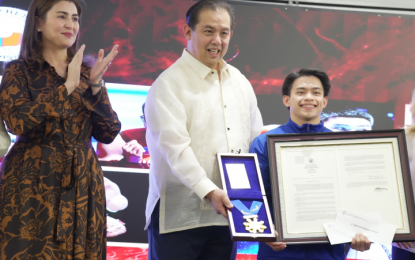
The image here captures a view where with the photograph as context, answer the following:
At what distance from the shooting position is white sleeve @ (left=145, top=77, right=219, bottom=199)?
191cm

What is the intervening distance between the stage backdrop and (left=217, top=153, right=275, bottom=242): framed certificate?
1596 mm

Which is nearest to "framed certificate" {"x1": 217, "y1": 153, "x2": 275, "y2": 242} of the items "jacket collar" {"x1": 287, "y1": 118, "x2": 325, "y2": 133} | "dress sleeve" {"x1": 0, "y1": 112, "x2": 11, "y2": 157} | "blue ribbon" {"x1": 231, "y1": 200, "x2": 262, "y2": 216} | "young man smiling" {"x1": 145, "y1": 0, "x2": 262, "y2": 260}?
"blue ribbon" {"x1": 231, "y1": 200, "x2": 262, "y2": 216}

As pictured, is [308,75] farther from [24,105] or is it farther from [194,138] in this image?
[24,105]

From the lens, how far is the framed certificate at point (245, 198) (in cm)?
173

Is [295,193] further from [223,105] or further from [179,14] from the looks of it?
[179,14]

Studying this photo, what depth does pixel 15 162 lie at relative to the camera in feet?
5.84

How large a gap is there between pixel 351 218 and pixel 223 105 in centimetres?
78

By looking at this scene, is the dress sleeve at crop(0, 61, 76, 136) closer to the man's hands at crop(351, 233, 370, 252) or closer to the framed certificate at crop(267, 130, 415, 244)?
the framed certificate at crop(267, 130, 415, 244)

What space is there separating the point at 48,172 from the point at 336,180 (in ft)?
4.11

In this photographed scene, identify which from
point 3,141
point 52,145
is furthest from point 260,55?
point 3,141

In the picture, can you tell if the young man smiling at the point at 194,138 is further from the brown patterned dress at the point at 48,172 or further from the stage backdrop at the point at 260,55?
the stage backdrop at the point at 260,55

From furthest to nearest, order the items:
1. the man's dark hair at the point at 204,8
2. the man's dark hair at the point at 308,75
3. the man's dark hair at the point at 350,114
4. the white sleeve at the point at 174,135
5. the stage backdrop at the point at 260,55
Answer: the man's dark hair at the point at 350,114 → the stage backdrop at the point at 260,55 → the man's dark hair at the point at 308,75 → the man's dark hair at the point at 204,8 → the white sleeve at the point at 174,135

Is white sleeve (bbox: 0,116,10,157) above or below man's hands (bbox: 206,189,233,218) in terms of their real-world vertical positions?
above

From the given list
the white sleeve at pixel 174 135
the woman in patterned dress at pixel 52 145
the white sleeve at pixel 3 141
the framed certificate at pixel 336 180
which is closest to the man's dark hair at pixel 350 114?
the framed certificate at pixel 336 180
